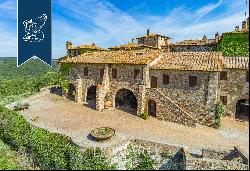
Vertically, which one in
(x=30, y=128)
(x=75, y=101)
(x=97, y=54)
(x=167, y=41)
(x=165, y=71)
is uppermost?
(x=167, y=41)

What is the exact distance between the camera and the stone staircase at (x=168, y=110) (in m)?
23.9

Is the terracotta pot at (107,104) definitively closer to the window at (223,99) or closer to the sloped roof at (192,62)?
the sloped roof at (192,62)

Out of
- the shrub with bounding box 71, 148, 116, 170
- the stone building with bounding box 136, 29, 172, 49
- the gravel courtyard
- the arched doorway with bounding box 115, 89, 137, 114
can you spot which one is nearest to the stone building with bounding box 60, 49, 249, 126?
the arched doorway with bounding box 115, 89, 137, 114

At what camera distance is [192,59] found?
84.5 ft

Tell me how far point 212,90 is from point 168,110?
4302mm

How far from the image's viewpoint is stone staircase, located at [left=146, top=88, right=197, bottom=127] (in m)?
23.9

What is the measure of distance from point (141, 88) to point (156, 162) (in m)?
8.64

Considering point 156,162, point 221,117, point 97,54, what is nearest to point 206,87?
point 221,117

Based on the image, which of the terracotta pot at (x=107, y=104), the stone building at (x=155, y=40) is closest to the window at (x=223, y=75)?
the terracotta pot at (x=107, y=104)

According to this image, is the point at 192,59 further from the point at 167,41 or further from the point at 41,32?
the point at 167,41

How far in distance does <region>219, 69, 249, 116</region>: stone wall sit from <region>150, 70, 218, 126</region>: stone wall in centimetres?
83

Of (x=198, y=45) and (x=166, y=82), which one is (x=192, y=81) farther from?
(x=198, y=45)

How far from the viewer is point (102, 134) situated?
818 inches

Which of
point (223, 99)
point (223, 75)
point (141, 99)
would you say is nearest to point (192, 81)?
point (223, 75)
